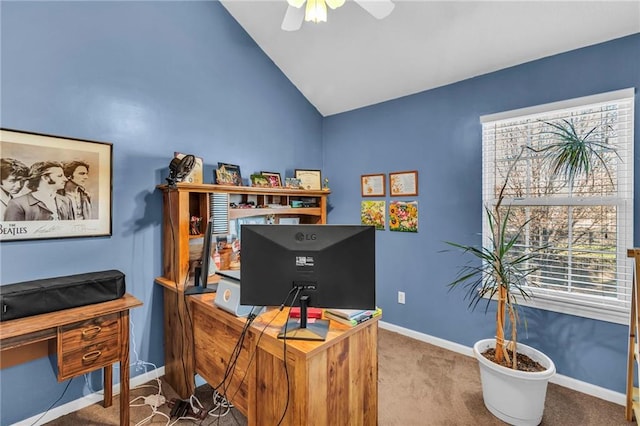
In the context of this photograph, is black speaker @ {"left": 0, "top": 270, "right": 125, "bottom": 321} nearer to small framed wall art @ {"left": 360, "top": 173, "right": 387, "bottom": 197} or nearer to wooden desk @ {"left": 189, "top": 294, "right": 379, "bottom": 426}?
wooden desk @ {"left": 189, "top": 294, "right": 379, "bottom": 426}

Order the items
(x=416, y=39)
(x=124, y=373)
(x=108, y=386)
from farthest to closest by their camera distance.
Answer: (x=416, y=39)
(x=108, y=386)
(x=124, y=373)

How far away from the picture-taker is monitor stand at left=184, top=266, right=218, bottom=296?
80.2 inches

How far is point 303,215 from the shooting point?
3326 mm

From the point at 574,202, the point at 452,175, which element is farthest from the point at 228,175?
the point at 574,202

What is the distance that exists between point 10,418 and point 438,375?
9.55 ft

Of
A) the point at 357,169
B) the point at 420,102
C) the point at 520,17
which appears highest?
the point at 520,17

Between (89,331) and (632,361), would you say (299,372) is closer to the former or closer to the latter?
(89,331)

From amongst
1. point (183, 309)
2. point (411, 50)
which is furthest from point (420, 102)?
point (183, 309)

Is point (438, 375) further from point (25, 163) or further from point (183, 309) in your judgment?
point (25, 163)

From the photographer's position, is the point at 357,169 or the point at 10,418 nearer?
the point at 10,418

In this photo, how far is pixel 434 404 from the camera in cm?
204

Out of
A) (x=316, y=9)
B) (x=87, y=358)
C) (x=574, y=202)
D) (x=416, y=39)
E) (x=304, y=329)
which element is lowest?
(x=87, y=358)

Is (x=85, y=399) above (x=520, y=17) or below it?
below

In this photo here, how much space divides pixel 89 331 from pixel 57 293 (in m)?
0.29
